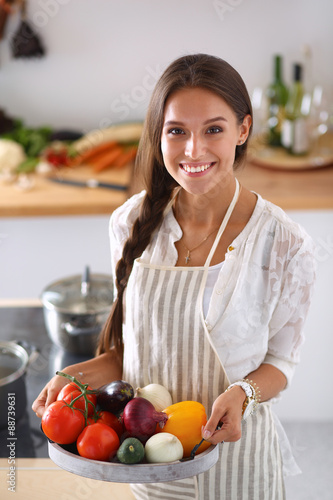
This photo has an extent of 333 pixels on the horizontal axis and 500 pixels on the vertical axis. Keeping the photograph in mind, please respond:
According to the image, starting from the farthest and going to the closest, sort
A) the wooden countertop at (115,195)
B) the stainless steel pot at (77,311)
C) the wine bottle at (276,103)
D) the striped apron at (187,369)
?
the wine bottle at (276,103)
the wooden countertop at (115,195)
the stainless steel pot at (77,311)
the striped apron at (187,369)

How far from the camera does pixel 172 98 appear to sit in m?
0.90

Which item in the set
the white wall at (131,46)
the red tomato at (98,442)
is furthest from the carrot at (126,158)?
the red tomato at (98,442)

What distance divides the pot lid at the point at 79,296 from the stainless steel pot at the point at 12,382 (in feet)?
0.52

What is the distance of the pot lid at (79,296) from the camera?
131cm

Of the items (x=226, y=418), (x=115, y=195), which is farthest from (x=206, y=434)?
(x=115, y=195)

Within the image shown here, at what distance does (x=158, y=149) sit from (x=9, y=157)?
1.70m

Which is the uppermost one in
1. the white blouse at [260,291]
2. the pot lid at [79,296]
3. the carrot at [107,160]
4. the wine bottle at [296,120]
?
the wine bottle at [296,120]

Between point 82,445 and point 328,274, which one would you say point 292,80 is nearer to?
point 328,274

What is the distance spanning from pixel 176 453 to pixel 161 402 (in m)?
0.15

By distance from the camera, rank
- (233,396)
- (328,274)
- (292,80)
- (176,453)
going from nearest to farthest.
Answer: (176,453)
(233,396)
(328,274)
(292,80)

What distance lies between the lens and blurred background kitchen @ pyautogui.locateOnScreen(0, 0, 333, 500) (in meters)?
2.29

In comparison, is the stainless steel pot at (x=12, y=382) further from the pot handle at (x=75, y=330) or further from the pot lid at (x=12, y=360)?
the pot handle at (x=75, y=330)

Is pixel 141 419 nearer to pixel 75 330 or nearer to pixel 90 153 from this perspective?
pixel 75 330

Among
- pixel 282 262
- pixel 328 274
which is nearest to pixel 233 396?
pixel 282 262
